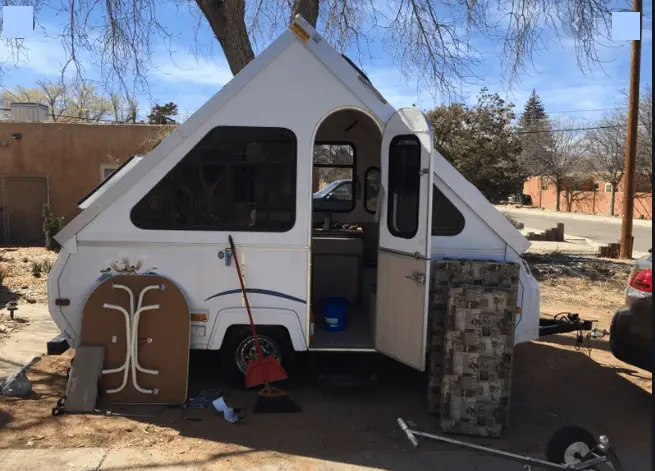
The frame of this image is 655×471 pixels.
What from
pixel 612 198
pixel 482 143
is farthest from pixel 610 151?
pixel 482 143

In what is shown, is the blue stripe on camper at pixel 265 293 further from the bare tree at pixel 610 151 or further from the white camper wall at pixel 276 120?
the bare tree at pixel 610 151

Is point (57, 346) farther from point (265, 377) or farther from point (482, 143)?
point (482, 143)

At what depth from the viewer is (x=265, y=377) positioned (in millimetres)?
4602

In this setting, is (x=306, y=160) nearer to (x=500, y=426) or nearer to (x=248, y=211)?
(x=248, y=211)

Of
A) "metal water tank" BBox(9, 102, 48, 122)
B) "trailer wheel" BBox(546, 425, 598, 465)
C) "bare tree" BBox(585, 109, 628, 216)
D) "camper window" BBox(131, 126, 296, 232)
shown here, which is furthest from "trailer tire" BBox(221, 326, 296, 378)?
"bare tree" BBox(585, 109, 628, 216)

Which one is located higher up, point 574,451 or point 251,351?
point 251,351

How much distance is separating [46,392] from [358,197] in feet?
13.2

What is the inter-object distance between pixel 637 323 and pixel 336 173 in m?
3.94

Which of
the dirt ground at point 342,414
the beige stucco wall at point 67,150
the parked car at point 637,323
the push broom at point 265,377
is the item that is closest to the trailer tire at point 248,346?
the push broom at point 265,377

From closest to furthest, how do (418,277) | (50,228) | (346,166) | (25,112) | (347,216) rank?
(418,277), (346,166), (347,216), (50,228), (25,112)

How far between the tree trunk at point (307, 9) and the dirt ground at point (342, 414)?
17.3ft

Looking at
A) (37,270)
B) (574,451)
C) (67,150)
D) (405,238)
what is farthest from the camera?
(67,150)

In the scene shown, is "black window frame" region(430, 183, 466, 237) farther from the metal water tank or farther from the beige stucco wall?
the metal water tank

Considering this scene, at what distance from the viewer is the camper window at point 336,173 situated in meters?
6.80
